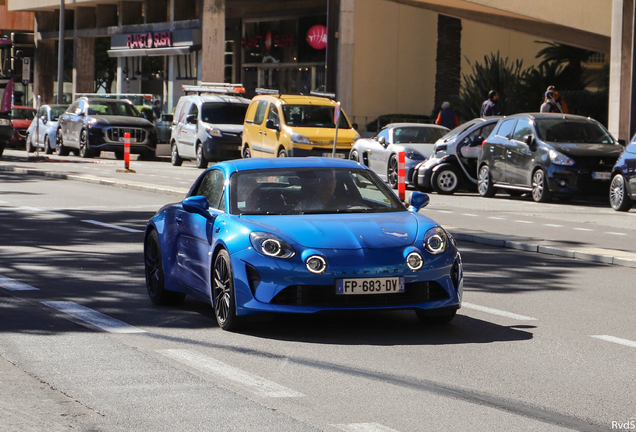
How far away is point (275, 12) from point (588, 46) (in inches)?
647

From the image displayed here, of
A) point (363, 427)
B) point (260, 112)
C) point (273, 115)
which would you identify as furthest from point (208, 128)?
point (363, 427)

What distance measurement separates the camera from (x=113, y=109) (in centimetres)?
3712

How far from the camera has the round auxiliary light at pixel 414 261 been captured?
782cm

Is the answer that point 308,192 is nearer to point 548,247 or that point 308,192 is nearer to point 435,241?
point 435,241

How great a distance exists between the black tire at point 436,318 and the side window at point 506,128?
15035 mm

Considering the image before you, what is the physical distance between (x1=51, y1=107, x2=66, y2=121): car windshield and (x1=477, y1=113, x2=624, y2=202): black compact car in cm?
2076

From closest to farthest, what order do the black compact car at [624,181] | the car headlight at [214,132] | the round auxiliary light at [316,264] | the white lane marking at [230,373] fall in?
the white lane marking at [230,373], the round auxiliary light at [316,264], the black compact car at [624,181], the car headlight at [214,132]

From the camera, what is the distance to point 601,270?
12.1 metres

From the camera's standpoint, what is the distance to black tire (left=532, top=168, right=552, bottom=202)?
21.7 metres

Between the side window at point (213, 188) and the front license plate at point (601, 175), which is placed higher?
the side window at point (213, 188)

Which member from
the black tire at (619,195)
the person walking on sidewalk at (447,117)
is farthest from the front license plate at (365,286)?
the person walking on sidewalk at (447,117)

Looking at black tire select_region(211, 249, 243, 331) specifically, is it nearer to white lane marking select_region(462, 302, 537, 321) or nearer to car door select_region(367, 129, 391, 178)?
white lane marking select_region(462, 302, 537, 321)

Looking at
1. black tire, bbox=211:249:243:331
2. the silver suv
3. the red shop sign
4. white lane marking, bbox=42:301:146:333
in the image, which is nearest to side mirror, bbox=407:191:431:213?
black tire, bbox=211:249:243:331

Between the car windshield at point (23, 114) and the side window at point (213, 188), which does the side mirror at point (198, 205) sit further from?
the car windshield at point (23, 114)
